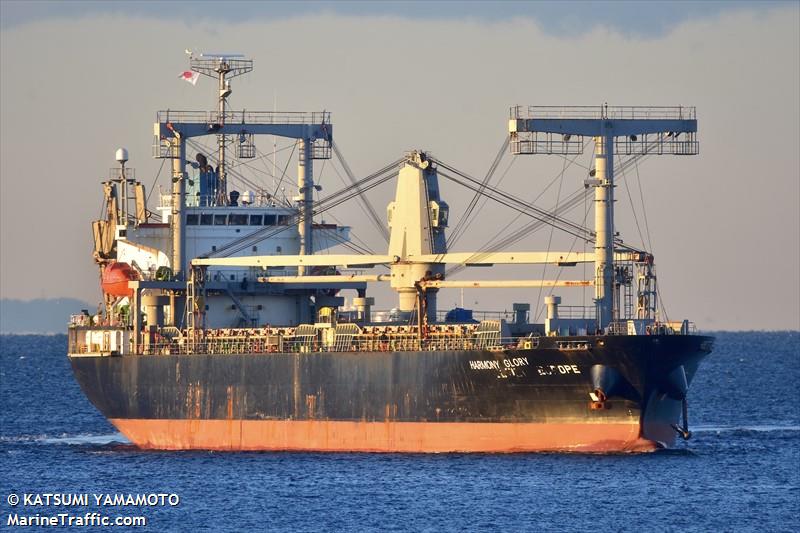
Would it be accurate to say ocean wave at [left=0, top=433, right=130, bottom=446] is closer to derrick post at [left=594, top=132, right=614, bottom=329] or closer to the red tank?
the red tank

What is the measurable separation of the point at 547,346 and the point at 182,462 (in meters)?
12.1

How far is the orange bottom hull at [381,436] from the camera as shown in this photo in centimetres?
5147

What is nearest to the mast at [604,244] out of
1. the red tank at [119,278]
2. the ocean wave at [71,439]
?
the red tank at [119,278]

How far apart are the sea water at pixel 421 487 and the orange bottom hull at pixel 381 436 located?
0.54 meters

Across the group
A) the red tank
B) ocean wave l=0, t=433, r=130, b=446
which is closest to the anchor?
the red tank

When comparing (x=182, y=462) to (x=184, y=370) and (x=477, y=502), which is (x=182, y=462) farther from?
(x=477, y=502)

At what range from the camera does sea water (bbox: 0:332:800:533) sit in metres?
42.2

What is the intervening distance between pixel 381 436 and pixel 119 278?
13.5 metres

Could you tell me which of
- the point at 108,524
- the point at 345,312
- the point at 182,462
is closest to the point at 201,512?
the point at 108,524

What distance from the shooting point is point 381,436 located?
179 feet

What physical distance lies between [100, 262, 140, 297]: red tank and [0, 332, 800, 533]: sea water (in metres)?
5.39

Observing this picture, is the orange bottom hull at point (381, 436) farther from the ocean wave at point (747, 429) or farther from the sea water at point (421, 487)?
the ocean wave at point (747, 429)

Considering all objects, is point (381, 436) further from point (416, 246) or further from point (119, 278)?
point (119, 278)

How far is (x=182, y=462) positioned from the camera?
54938 mm
